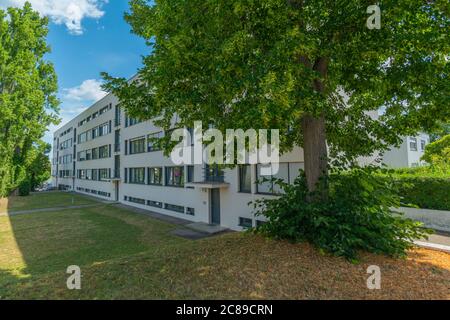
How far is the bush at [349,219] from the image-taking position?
17.7ft

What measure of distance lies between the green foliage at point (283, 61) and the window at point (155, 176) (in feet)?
51.1

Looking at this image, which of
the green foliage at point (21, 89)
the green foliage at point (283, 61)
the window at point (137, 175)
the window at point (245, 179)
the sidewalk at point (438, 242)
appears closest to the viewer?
the green foliage at point (283, 61)

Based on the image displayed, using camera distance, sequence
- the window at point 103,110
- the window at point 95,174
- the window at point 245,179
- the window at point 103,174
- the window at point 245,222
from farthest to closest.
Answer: the window at point 95,174 < the window at point 103,110 < the window at point 103,174 < the window at point 245,179 < the window at point 245,222

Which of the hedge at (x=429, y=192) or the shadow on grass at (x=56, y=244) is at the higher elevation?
the hedge at (x=429, y=192)

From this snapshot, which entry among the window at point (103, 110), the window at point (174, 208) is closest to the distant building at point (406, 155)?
the window at point (174, 208)

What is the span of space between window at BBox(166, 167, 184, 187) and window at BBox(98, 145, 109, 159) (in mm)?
14914

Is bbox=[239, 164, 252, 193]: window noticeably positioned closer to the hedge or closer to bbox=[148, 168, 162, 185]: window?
the hedge

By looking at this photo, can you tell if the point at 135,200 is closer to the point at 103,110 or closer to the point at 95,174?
the point at 95,174

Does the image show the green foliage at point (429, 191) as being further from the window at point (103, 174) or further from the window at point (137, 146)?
the window at point (103, 174)

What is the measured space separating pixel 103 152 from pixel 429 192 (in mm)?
32415

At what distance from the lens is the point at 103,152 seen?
32.6 metres

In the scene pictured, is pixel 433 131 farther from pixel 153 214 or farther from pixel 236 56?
pixel 153 214

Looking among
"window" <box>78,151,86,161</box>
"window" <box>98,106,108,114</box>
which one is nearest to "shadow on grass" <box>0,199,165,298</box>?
"window" <box>98,106,108,114</box>

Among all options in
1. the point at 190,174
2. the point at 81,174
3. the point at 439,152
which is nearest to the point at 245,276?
the point at 190,174
